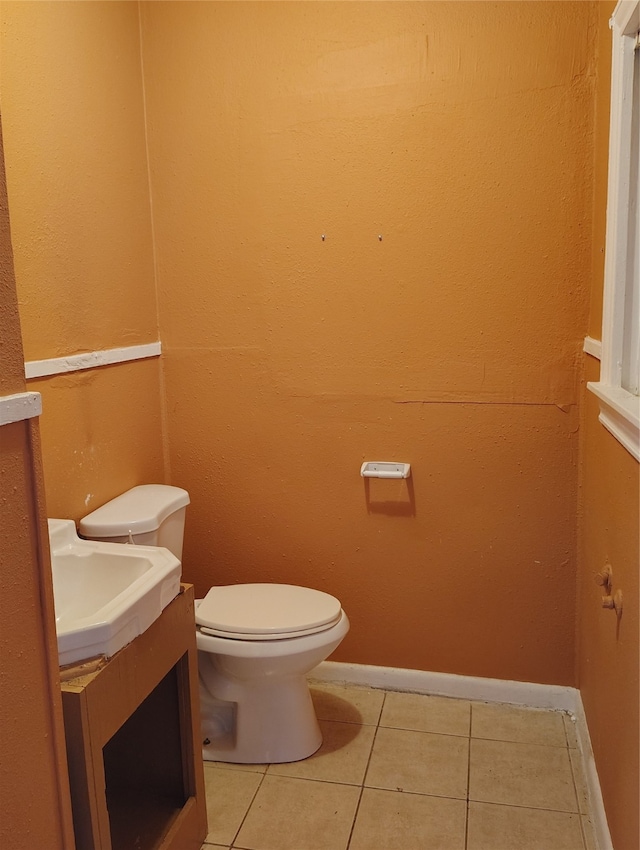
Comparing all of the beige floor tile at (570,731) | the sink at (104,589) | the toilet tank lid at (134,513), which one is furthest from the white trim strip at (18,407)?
the beige floor tile at (570,731)

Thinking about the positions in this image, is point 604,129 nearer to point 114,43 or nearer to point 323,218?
point 323,218

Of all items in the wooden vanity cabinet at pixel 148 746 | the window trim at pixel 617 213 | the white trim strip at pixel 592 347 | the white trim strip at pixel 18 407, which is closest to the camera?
the white trim strip at pixel 18 407

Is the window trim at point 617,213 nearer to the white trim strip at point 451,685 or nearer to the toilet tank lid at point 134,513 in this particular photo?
the white trim strip at point 451,685

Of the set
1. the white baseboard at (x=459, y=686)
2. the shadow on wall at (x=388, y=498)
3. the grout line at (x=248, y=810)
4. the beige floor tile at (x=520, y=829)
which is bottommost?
the beige floor tile at (x=520, y=829)

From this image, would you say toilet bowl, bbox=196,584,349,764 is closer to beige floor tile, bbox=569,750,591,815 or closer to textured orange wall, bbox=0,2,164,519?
textured orange wall, bbox=0,2,164,519

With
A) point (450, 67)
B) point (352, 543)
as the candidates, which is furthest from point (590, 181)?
point (352, 543)

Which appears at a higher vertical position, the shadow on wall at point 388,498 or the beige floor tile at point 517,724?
the shadow on wall at point 388,498

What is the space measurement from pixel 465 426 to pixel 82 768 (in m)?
1.43

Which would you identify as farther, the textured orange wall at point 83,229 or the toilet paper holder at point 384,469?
the toilet paper holder at point 384,469

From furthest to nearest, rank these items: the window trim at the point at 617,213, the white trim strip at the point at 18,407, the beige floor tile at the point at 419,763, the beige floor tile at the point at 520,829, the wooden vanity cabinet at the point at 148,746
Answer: the beige floor tile at the point at 419,763
the beige floor tile at the point at 520,829
the window trim at the point at 617,213
the wooden vanity cabinet at the point at 148,746
the white trim strip at the point at 18,407

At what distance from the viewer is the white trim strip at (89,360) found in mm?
1801

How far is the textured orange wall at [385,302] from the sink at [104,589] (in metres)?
0.80

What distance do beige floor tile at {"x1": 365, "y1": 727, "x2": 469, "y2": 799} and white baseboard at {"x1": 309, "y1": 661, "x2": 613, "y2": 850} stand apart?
0.70 feet

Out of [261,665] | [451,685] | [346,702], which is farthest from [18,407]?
[451,685]
